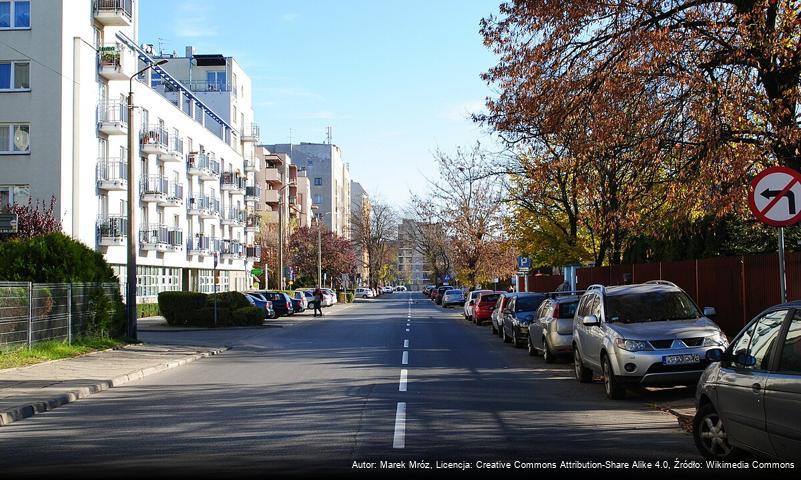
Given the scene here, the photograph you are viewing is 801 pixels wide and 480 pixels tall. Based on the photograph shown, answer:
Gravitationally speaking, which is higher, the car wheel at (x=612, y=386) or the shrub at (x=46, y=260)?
the shrub at (x=46, y=260)

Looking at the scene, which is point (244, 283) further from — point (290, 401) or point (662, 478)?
point (662, 478)

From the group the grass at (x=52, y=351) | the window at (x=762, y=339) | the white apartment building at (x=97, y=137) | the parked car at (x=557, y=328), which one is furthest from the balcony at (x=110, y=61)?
the window at (x=762, y=339)

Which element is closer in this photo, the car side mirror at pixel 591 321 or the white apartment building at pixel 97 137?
the car side mirror at pixel 591 321

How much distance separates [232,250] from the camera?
67375 millimetres

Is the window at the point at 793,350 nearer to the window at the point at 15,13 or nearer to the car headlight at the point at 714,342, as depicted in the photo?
the car headlight at the point at 714,342

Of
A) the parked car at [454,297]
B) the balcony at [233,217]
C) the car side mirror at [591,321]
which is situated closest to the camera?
the car side mirror at [591,321]

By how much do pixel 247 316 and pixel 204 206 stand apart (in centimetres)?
2517

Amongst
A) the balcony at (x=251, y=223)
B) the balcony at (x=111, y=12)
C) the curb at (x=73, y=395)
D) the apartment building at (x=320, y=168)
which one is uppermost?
the apartment building at (x=320, y=168)

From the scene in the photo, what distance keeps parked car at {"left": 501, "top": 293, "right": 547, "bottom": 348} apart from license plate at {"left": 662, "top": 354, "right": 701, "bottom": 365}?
10408 millimetres

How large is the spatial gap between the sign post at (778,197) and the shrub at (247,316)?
28.7 meters

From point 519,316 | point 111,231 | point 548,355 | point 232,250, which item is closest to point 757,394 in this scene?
point 548,355

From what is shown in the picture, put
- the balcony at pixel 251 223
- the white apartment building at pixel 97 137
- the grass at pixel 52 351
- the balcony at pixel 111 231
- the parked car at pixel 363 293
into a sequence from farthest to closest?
the parked car at pixel 363 293 < the balcony at pixel 251 223 < the balcony at pixel 111 231 < the white apartment building at pixel 97 137 < the grass at pixel 52 351

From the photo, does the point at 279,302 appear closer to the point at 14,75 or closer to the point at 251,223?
the point at 14,75

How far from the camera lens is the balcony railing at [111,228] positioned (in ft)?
136
